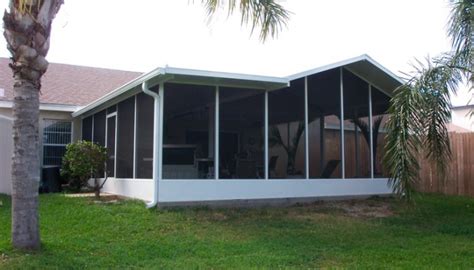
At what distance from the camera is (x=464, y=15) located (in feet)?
33.4

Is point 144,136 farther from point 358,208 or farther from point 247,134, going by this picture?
point 358,208

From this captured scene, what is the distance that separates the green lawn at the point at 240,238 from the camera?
6.43 m

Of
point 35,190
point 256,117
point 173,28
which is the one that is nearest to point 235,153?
point 256,117

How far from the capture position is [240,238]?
26.1ft

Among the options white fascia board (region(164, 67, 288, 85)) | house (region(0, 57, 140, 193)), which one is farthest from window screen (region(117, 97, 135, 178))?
house (region(0, 57, 140, 193))

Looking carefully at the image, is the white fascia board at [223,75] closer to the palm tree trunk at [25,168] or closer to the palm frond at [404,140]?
the palm frond at [404,140]

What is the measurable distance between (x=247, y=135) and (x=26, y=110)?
5846mm

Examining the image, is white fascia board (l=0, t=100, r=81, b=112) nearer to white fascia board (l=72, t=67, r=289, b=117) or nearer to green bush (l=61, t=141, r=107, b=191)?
green bush (l=61, t=141, r=107, b=191)

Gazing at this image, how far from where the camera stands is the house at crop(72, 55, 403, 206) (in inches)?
415

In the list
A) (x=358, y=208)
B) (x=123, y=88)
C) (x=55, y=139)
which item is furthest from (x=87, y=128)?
(x=358, y=208)

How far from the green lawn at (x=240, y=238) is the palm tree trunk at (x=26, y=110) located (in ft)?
1.24

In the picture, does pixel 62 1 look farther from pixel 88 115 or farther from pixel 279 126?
pixel 88 115

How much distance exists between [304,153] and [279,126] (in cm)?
92

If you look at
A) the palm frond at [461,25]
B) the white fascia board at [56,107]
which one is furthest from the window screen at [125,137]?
the palm frond at [461,25]
